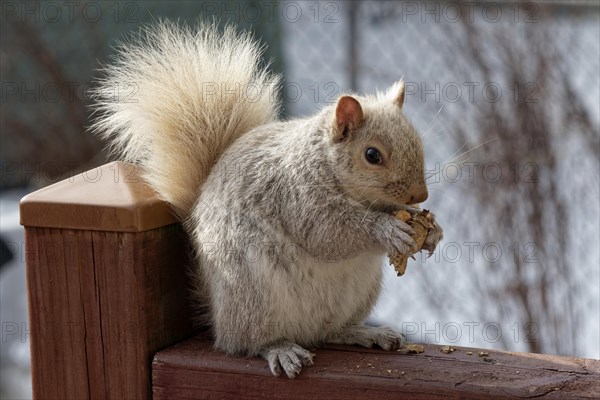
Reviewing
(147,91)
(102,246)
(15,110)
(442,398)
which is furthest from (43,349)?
(15,110)

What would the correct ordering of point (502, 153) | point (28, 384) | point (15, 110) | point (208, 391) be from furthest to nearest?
point (15, 110) < point (28, 384) < point (502, 153) < point (208, 391)

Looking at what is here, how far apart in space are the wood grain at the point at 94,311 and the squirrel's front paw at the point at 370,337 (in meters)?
0.30

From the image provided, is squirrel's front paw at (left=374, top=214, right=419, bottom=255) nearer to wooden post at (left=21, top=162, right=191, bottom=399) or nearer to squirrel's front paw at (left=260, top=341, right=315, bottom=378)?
squirrel's front paw at (left=260, top=341, right=315, bottom=378)

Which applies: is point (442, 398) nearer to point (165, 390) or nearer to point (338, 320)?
point (338, 320)

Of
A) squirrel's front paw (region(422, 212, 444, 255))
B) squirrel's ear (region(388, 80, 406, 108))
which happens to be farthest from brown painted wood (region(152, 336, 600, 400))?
squirrel's ear (region(388, 80, 406, 108))

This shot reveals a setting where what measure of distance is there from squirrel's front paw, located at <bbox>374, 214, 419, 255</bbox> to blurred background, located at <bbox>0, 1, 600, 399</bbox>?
116 centimetres

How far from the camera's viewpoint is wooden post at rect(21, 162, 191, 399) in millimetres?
1279

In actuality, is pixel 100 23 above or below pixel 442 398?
above

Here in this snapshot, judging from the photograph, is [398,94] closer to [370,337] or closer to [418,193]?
[418,193]

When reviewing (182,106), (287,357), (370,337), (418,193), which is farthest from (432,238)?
(182,106)

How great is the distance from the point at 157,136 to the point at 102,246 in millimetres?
253

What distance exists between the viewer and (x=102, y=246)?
129 centimetres

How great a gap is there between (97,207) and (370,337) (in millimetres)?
495

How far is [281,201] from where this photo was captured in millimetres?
→ 1336
